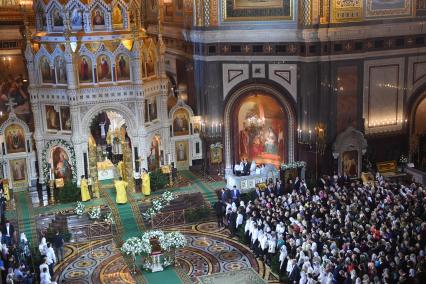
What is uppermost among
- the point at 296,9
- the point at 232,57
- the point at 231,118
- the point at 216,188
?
the point at 296,9

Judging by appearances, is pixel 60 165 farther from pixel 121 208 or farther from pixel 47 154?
pixel 121 208

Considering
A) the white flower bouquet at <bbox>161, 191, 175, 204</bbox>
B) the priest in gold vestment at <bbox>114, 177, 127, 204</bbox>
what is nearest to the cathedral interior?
the priest in gold vestment at <bbox>114, 177, 127, 204</bbox>

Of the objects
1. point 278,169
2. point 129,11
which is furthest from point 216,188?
point 129,11

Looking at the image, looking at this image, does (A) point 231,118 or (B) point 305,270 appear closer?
(B) point 305,270

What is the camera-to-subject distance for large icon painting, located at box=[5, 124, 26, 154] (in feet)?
110

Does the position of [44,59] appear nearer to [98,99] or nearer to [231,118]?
[98,99]

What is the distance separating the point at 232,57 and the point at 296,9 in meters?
4.52

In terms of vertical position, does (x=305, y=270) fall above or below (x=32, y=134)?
below

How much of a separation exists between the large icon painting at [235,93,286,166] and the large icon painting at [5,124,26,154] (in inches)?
483

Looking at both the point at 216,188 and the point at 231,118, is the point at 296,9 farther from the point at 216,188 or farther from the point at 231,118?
the point at 216,188

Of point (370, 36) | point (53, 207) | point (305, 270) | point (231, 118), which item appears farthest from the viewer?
point (231, 118)

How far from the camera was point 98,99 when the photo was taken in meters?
33.2

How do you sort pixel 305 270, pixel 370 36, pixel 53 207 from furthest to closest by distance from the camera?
pixel 370 36, pixel 53 207, pixel 305 270

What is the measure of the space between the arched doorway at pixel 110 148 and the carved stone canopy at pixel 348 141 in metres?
11.4
